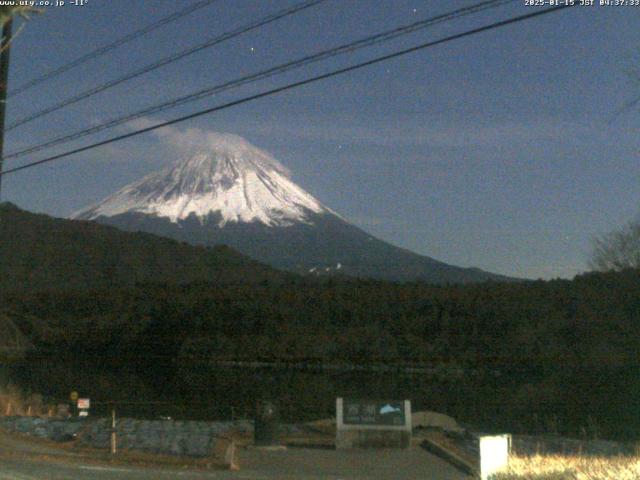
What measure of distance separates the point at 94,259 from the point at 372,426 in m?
75.8

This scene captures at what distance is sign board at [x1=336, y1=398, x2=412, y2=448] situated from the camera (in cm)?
1877

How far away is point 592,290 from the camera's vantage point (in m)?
65.6

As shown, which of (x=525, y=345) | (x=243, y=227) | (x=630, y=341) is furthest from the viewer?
(x=243, y=227)

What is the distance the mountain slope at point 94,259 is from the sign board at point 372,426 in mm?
65885

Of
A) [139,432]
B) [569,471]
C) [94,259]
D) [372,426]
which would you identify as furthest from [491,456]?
[94,259]

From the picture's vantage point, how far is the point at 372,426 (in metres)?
18.8

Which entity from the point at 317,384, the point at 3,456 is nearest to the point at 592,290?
the point at 317,384

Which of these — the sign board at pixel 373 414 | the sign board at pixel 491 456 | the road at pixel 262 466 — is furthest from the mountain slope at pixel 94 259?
the sign board at pixel 491 456

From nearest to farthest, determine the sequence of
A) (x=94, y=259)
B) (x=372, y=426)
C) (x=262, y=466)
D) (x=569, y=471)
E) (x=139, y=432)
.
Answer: (x=569, y=471) < (x=262, y=466) < (x=372, y=426) < (x=139, y=432) < (x=94, y=259)

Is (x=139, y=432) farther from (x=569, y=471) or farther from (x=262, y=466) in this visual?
(x=569, y=471)

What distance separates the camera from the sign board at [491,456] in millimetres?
11528

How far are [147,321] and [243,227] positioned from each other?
267 ft

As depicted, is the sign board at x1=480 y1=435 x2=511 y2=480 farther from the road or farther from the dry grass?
the road

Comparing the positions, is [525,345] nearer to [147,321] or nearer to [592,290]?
[592,290]
